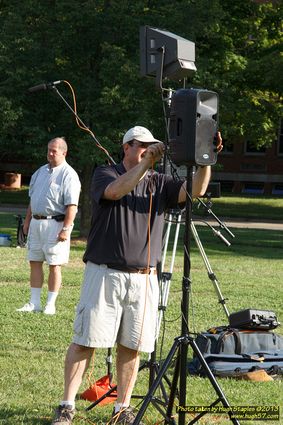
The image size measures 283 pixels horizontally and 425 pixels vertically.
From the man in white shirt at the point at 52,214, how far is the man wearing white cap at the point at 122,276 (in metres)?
4.08

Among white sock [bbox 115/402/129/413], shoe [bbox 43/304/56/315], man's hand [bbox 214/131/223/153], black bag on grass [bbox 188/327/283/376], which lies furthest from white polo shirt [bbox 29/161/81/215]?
man's hand [bbox 214/131/223/153]

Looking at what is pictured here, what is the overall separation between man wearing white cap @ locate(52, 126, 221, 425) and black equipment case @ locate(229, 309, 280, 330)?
214cm

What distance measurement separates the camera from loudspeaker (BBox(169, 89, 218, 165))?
5531mm

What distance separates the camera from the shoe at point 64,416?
19.4 ft

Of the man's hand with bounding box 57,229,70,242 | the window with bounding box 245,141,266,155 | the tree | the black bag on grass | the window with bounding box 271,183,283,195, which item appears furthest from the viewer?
the window with bounding box 245,141,266,155

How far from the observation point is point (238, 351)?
7855mm

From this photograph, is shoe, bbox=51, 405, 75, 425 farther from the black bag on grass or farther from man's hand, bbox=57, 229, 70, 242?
man's hand, bbox=57, 229, 70, 242

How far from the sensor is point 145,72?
21.0 ft

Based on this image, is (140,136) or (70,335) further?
(70,335)

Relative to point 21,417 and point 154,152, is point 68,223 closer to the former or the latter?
point 21,417

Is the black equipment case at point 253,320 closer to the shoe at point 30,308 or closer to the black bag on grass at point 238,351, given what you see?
the black bag on grass at point 238,351

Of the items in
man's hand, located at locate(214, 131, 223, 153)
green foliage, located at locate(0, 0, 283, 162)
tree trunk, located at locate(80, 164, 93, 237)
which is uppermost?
green foliage, located at locate(0, 0, 283, 162)

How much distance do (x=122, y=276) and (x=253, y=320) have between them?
7.90 ft

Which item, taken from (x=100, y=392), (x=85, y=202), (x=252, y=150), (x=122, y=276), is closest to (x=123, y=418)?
(x=100, y=392)
